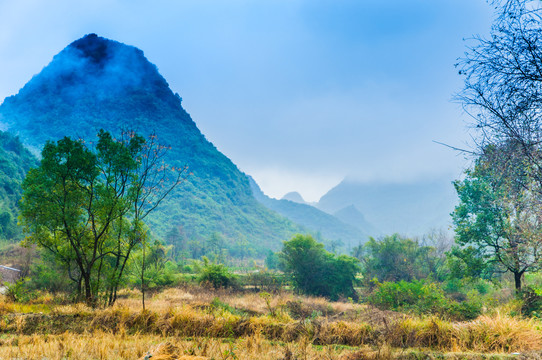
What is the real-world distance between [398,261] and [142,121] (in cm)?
14622

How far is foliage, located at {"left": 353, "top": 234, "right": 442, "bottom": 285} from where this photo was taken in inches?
1273

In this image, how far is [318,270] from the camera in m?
30.5

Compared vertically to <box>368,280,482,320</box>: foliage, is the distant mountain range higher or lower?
higher

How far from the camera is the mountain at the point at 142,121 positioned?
409 ft

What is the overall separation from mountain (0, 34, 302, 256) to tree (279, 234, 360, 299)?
7584 cm

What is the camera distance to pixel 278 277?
33.2m

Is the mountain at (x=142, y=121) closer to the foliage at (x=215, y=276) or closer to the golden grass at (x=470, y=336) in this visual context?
the foliage at (x=215, y=276)

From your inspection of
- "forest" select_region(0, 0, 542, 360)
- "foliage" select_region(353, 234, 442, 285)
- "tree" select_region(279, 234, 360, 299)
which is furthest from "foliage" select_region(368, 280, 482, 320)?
"foliage" select_region(353, 234, 442, 285)

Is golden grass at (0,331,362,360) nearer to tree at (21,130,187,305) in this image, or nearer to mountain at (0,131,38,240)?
tree at (21,130,187,305)

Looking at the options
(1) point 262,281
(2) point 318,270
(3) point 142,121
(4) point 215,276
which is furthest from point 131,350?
(3) point 142,121

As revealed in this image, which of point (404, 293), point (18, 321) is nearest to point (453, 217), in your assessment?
point (404, 293)

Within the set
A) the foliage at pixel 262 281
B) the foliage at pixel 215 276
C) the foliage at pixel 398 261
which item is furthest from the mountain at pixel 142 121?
the foliage at pixel 215 276

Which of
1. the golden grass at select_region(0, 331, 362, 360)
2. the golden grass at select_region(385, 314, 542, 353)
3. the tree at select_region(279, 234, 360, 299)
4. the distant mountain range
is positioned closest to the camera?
the golden grass at select_region(0, 331, 362, 360)

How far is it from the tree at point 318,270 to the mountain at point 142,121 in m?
75.8
